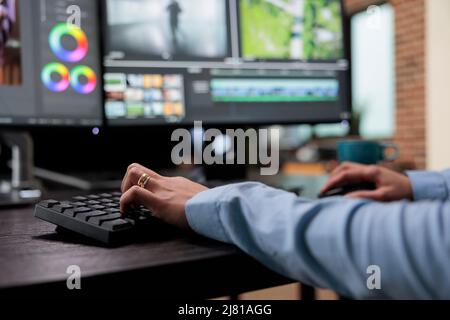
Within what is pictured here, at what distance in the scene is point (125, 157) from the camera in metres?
1.37

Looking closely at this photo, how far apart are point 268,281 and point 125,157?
0.98 m

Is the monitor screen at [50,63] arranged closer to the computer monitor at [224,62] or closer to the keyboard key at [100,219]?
the computer monitor at [224,62]

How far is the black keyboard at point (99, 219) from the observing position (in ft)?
1.58

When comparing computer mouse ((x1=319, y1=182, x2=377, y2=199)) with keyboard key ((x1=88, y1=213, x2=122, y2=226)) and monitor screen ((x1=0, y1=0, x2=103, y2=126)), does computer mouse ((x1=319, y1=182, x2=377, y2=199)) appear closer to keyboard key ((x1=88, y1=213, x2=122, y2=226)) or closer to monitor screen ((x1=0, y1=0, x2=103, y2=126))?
keyboard key ((x1=88, y1=213, x2=122, y2=226))

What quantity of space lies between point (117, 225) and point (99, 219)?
0.08ft

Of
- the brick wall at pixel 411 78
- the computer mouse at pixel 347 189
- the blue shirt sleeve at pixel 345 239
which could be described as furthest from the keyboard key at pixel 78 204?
the brick wall at pixel 411 78

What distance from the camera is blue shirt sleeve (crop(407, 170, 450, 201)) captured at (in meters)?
0.83

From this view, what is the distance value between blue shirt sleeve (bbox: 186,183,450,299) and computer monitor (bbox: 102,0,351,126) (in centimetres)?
62

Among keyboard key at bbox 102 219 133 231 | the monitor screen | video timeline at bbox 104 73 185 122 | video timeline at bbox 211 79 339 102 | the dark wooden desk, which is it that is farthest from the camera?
video timeline at bbox 211 79 339 102

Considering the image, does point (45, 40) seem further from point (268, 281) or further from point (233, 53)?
point (268, 281)

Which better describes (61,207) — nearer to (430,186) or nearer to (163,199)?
(163,199)

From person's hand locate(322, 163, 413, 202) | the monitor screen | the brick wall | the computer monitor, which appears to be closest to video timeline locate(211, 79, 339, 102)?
the computer monitor

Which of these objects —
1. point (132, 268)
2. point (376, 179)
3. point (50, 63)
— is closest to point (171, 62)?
point (50, 63)
